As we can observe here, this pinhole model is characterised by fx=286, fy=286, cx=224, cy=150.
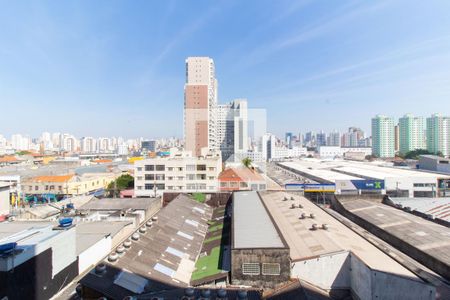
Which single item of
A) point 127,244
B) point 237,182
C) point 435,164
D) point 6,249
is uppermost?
point 435,164

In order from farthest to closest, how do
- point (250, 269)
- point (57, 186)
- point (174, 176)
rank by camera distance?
1. point (57, 186)
2. point (174, 176)
3. point (250, 269)

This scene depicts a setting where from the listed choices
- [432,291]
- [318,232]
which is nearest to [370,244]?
[318,232]

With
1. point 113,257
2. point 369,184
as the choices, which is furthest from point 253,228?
point 369,184

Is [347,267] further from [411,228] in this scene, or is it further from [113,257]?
[113,257]

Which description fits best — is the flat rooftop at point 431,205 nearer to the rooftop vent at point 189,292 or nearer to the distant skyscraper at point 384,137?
the rooftop vent at point 189,292

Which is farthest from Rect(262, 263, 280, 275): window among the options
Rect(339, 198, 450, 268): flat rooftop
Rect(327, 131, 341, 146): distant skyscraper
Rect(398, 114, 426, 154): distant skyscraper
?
Rect(327, 131, 341, 146): distant skyscraper

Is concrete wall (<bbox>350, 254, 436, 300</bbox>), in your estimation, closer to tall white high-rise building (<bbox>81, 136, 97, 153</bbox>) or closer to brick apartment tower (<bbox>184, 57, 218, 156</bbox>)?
brick apartment tower (<bbox>184, 57, 218, 156</bbox>)

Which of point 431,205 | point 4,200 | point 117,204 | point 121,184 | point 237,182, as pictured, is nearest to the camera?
point 4,200

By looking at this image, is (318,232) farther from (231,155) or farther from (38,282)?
(231,155)
